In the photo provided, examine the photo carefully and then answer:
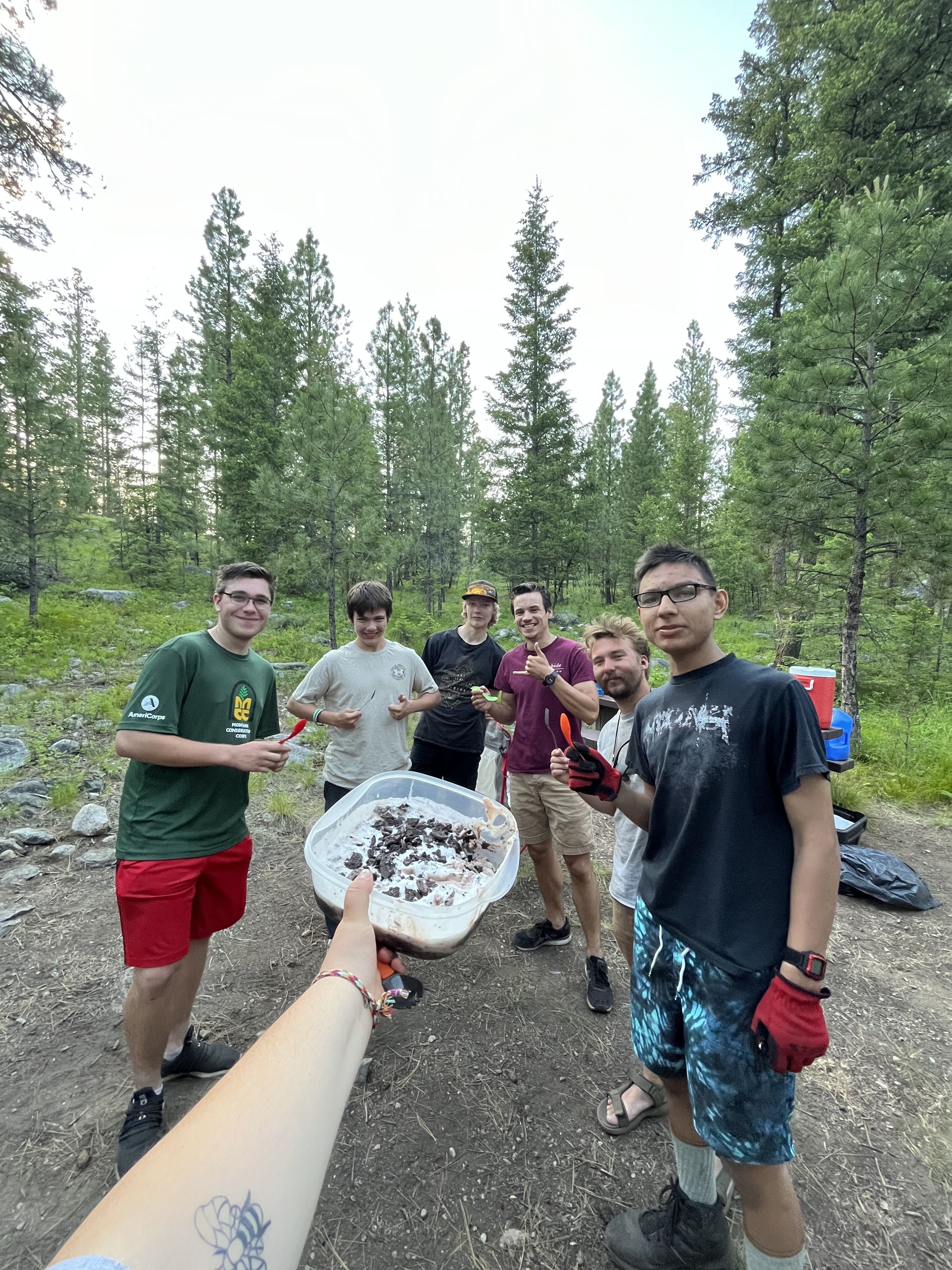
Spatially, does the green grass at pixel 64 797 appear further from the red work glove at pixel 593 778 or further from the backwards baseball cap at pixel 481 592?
the red work glove at pixel 593 778

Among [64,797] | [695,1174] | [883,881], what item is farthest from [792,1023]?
[64,797]

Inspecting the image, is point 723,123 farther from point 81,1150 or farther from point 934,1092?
point 81,1150

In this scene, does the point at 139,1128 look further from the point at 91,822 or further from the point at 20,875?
the point at 91,822

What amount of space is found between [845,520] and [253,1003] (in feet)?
26.0

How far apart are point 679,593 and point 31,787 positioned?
5.97 meters

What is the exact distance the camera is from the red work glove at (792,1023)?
1.13m

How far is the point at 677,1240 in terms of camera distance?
148 cm

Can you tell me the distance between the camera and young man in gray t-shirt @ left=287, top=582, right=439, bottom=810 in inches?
106

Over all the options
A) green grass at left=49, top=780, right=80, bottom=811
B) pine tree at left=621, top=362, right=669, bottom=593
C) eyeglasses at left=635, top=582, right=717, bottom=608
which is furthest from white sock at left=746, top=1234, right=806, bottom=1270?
pine tree at left=621, top=362, right=669, bottom=593

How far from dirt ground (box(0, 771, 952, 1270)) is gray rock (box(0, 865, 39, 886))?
5 cm

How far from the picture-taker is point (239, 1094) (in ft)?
2.27

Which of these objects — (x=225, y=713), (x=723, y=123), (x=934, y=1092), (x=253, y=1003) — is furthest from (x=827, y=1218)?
(x=723, y=123)

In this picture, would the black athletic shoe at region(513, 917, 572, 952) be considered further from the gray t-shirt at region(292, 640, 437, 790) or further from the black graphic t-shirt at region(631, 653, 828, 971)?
the black graphic t-shirt at region(631, 653, 828, 971)

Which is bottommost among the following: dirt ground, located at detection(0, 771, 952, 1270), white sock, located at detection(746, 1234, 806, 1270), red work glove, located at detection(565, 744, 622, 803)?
dirt ground, located at detection(0, 771, 952, 1270)
